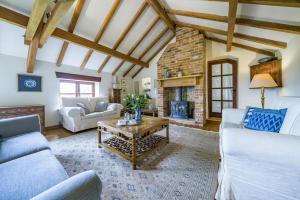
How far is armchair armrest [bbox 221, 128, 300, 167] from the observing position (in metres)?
0.80

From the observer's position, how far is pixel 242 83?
3908 mm

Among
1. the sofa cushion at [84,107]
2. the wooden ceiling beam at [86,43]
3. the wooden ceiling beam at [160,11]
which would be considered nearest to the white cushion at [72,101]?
the sofa cushion at [84,107]

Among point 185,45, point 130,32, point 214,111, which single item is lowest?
point 214,111

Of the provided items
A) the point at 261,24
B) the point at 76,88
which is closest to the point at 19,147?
the point at 76,88

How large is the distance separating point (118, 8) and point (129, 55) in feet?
6.04

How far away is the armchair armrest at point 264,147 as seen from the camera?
801 millimetres

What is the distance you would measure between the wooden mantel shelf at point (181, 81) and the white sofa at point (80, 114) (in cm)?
177

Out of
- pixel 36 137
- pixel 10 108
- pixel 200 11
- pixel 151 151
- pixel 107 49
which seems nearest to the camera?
pixel 36 137

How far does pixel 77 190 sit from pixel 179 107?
406cm

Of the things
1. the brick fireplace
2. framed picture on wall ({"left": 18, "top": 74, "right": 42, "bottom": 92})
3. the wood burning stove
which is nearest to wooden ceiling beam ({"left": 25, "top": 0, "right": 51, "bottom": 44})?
framed picture on wall ({"left": 18, "top": 74, "right": 42, "bottom": 92})

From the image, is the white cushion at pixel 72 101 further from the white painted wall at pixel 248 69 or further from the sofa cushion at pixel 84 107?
the white painted wall at pixel 248 69

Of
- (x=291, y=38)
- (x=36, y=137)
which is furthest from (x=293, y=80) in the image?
(x=36, y=137)

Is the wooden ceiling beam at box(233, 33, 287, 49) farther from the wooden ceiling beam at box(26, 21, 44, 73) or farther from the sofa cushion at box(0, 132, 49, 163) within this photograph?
the wooden ceiling beam at box(26, 21, 44, 73)

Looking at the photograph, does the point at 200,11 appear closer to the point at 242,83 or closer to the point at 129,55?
the point at 242,83
